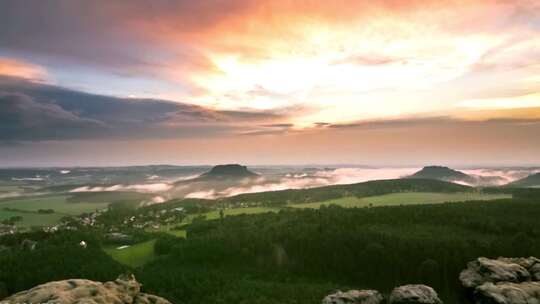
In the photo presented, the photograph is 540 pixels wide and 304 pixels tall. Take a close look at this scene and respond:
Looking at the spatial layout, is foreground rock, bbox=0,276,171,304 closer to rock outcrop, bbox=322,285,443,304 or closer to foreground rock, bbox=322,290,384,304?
foreground rock, bbox=322,290,384,304

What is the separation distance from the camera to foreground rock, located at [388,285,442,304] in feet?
496

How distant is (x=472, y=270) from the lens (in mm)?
192875

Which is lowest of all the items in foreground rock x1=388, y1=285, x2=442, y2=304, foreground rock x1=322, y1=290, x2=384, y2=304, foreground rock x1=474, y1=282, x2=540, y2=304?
foreground rock x1=322, y1=290, x2=384, y2=304

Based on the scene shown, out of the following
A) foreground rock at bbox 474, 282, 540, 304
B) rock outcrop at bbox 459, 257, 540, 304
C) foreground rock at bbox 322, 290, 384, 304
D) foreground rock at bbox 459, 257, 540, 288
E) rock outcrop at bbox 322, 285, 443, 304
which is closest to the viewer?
foreground rock at bbox 474, 282, 540, 304

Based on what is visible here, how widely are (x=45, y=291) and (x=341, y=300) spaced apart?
10793cm

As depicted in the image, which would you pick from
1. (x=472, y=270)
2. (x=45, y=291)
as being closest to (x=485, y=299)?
(x=472, y=270)

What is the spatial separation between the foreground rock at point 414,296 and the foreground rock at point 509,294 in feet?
54.9

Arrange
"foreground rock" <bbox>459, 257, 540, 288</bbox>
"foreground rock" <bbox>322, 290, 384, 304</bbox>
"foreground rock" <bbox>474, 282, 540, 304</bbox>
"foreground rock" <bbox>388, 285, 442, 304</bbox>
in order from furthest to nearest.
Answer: "foreground rock" <bbox>459, 257, 540, 288</bbox>, "foreground rock" <bbox>322, 290, 384, 304</bbox>, "foreground rock" <bbox>388, 285, 442, 304</bbox>, "foreground rock" <bbox>474, 282, 540, 304</bbox>

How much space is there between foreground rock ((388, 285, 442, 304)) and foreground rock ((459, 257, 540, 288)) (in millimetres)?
39597

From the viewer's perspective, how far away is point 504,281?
166 meters

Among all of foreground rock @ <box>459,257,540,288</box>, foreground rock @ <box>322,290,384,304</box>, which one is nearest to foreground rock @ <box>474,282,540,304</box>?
foreground rock @ <box>459,257,540,288</box>

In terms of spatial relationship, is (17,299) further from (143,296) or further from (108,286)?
(143,296)

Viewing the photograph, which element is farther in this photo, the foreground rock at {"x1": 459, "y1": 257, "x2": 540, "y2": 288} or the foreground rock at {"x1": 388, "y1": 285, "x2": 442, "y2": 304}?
the foreground rock at {"x1": 459, "y1": 257, "x2": 540, "y2": 288}

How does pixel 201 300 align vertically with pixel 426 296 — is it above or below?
below
